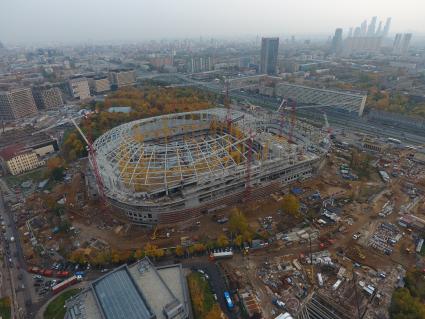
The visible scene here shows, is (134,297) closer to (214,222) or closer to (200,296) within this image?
(200,296)

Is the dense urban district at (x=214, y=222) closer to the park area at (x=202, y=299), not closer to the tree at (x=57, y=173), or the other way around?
the park area at (x=202, y=299)

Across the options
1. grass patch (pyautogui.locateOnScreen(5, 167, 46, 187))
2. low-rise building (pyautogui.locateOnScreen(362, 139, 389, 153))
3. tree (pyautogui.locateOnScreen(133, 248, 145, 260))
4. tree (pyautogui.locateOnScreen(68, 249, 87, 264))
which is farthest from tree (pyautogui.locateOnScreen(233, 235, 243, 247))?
low-rise building (pyautogui.locateOnScreen(362, 139, 389, 153))

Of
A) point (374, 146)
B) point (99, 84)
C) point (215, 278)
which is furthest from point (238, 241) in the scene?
point (99, 84)

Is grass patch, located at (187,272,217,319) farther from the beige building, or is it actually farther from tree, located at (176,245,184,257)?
the beige building

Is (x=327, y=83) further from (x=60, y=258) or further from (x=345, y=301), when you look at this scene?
(x=60, y=258)

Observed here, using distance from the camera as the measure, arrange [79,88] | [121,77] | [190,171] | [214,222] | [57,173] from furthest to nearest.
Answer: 1. [121,77]
2. [79,88]
3. [57,173]
4. [190,171]
5. [214,222]

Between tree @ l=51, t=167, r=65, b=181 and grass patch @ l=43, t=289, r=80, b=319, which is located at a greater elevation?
tree @ l=51, t=167, r=65, b=181
